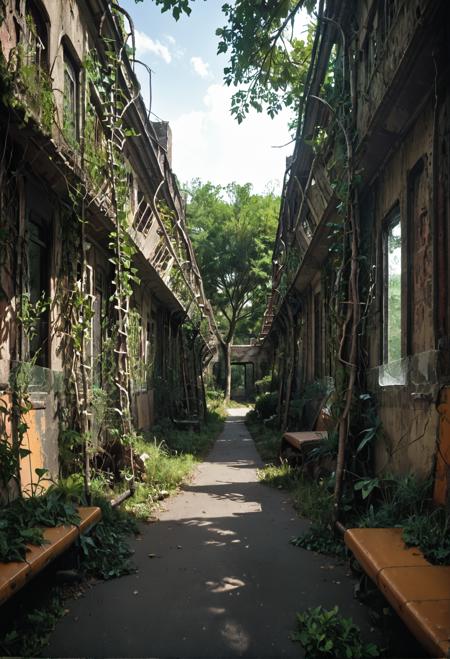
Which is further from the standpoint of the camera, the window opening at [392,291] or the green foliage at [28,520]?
the window opening at [392,291]

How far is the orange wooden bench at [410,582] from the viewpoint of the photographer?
2.31m

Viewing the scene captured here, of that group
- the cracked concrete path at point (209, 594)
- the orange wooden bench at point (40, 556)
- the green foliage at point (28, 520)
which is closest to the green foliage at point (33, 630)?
the cracked concrete path at point (209, 594)

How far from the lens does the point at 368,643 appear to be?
3.15 m

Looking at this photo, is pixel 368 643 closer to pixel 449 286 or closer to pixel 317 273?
pixel 449 286

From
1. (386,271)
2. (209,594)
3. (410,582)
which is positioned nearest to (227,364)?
(386,271)

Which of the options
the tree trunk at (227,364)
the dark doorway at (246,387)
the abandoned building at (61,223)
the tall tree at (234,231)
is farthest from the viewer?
the dark doorway at (246,387)

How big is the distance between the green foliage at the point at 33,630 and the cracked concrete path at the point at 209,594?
7cm

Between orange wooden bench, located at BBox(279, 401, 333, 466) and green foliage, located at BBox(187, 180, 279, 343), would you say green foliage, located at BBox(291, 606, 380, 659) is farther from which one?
green foliage, located at BBox(187, 180, 279, 343)

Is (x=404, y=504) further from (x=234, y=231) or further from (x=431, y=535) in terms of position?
(x=234, y=231)

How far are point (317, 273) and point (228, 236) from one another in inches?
733

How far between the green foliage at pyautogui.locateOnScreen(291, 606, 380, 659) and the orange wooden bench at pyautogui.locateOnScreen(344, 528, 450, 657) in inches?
14.6

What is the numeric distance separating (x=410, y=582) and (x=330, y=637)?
737mm

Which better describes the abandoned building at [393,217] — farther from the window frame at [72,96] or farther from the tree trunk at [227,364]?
the tree trunk at [227,364]

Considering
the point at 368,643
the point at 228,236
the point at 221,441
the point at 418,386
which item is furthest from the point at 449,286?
the point at 228,236
